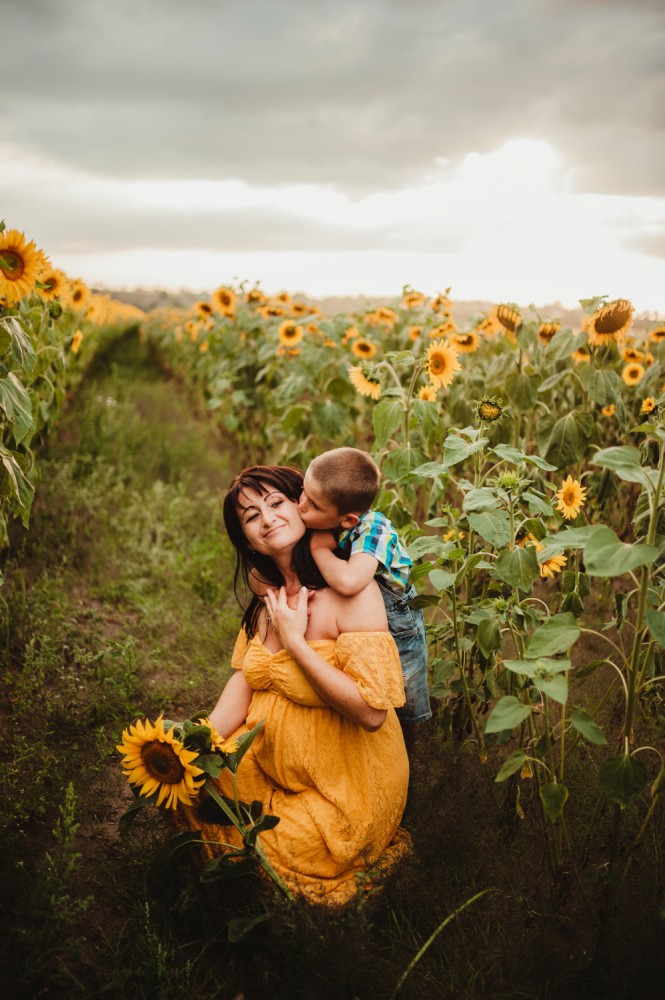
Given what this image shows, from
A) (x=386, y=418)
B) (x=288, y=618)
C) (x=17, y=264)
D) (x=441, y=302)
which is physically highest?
(x=441, y=302)

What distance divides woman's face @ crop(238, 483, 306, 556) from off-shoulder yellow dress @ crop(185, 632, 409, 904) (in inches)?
10.7

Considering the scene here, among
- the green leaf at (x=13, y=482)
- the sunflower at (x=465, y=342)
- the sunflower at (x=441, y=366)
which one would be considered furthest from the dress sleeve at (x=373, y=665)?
the sunflower at (x=465, y=342)

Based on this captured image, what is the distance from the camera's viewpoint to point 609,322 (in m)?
2.67

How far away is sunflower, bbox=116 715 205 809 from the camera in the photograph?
169 cm

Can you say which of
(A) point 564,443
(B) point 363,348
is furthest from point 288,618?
(B) point 363,348

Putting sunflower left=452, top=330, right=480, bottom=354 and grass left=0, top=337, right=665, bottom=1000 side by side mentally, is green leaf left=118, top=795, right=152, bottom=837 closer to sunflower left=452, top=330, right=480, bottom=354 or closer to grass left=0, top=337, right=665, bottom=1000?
grass left=0, top=337, right=665, bottom=1000

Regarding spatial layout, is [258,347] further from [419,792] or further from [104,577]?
[419,792]

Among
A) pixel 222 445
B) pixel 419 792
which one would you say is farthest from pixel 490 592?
pixel 222 445

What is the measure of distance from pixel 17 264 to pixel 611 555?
5.64ft

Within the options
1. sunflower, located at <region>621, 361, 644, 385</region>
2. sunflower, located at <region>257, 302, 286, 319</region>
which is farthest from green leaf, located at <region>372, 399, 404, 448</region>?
sunflower, located at <region>257, 302, 286, 319</region>

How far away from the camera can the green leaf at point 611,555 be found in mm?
1265

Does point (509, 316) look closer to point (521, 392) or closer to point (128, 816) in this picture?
point (521, 392)

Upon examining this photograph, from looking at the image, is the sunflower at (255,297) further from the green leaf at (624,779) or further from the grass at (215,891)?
the green leaf at (624,779)

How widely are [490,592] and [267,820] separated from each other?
889 millimetres
